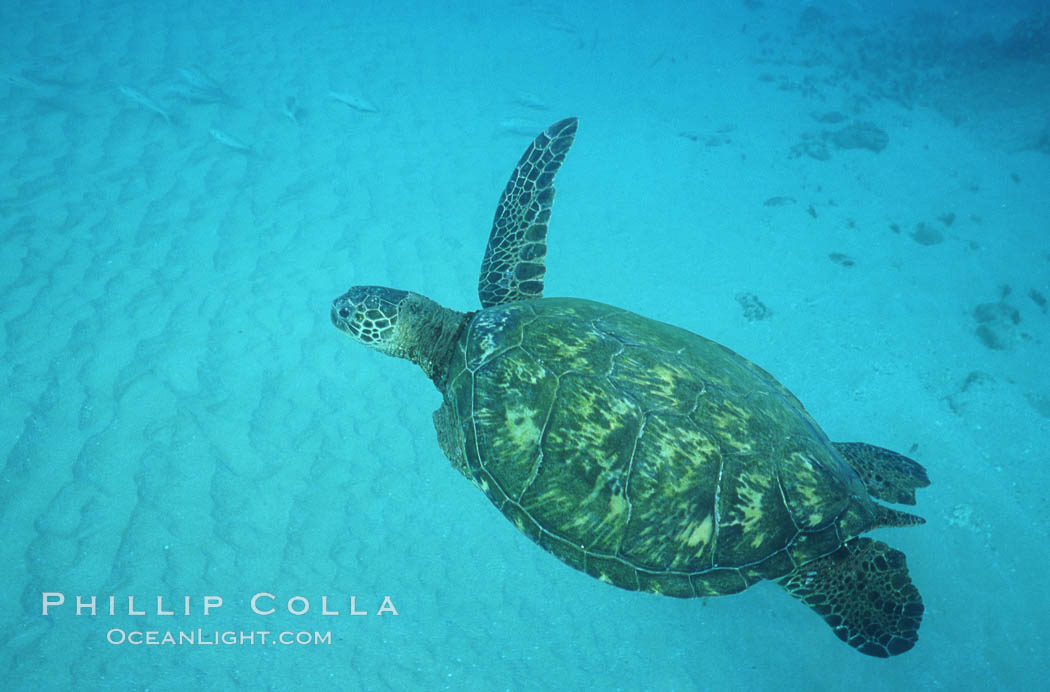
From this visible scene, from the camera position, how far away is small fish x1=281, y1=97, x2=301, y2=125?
6.63m

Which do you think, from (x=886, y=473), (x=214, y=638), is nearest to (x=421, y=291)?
(x=214, y=638)

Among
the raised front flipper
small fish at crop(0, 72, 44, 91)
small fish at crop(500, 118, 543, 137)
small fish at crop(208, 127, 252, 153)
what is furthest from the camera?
small fish at crop(500, 118, 543, 137)

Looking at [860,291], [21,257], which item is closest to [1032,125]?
[860,291]

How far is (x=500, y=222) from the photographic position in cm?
357

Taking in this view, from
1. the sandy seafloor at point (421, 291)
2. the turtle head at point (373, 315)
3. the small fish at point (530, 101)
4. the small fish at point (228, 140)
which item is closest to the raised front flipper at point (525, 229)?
the turtle head at point (373, 315)

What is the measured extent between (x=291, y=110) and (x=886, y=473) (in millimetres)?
8202

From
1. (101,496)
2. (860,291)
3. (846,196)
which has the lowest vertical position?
(101,496)

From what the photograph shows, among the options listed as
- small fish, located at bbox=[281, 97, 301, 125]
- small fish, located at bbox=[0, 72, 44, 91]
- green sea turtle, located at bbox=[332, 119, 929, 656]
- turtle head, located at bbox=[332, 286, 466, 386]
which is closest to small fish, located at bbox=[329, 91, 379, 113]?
small fish, located at bbox=[281, 97, 301, 125]

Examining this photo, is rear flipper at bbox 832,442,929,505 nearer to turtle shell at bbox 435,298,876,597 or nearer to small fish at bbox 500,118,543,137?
turtle shell at bbox 435,298,876,597

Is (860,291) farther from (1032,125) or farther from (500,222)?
(1032,125)

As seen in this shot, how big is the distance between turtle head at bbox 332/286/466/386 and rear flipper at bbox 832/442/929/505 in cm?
263

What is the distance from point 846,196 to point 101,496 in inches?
368

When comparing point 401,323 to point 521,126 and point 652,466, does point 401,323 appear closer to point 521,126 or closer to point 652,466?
point 652,466

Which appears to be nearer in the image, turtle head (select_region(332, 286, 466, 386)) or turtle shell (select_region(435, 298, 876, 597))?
turtle shell (select_region(435, 298, 876, 597))
